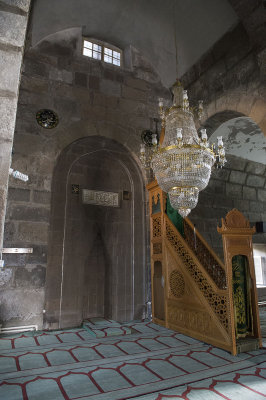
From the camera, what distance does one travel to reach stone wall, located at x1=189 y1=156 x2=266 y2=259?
657cm

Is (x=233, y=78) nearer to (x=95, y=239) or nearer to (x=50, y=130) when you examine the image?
(x=50, y=130)

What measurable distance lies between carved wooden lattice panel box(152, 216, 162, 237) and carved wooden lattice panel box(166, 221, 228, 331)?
19 centimetres

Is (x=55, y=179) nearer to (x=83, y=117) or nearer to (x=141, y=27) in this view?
(x=83, y=117)

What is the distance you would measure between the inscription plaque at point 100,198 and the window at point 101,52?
2943 mm

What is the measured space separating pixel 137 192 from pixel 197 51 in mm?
3152

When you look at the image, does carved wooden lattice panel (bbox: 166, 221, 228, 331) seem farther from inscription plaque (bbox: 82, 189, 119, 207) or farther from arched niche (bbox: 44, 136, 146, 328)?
inscription plaque (bbox: 82, 189, 119, 207)

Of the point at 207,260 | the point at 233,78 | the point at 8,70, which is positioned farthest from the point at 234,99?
the point at 8,70

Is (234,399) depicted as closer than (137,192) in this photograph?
Yes

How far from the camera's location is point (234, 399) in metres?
1.95

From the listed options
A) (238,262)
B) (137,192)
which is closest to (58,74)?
(137,192)

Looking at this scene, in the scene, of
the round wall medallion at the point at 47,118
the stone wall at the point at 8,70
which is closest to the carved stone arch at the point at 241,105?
the round wall medallion at the point at 47,118

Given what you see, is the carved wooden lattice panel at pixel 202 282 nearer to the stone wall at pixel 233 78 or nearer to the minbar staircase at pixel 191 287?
the minbar staircase at pixel 191 287

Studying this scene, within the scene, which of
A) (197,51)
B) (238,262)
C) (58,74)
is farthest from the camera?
(197,51)

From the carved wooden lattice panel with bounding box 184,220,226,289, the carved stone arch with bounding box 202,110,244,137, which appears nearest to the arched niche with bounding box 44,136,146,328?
the carved wooden lattice panel with bounding box 184,220,226,289
